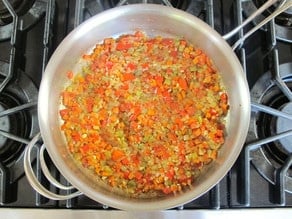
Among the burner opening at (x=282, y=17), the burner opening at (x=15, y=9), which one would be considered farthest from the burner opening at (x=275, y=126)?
the burner opening at (x=15, y=9)

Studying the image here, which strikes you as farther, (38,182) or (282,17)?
(282,17)

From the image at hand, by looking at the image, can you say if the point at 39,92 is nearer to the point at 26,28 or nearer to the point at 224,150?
the point at 26,28

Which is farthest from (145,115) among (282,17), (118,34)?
(282,17)

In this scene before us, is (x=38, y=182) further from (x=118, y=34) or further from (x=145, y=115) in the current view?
(x=118, y=34)

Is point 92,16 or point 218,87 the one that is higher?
point 92,16

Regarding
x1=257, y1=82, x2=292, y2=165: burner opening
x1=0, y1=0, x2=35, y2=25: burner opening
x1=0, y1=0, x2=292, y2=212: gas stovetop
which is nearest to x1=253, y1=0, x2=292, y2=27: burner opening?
x1=0, y1=0, x2=292, y2=212: gas stovetop

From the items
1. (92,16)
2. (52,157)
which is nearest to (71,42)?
(92,16)
